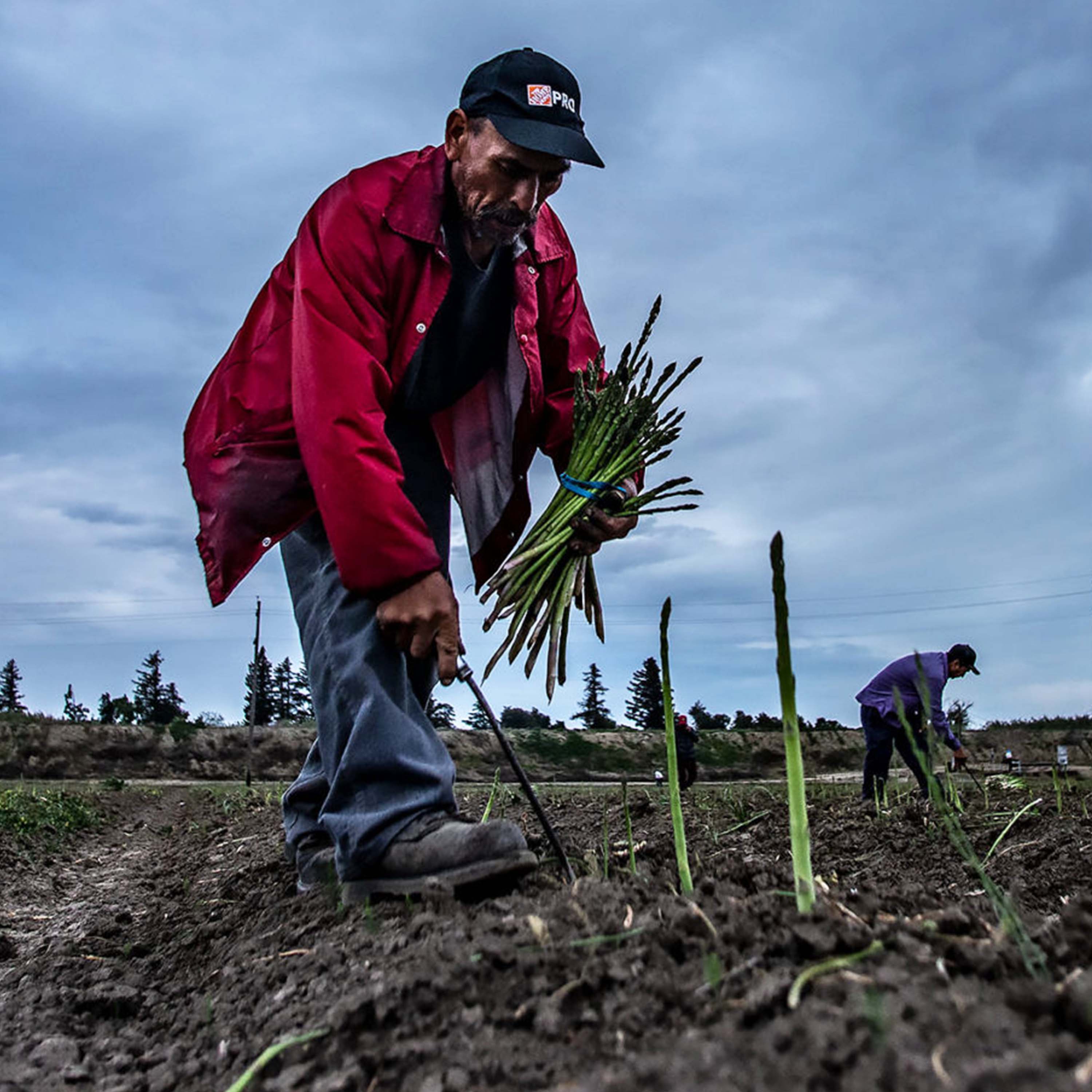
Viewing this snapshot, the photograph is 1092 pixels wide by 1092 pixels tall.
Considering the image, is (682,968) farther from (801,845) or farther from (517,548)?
(517,548)

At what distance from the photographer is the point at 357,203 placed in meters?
2.56

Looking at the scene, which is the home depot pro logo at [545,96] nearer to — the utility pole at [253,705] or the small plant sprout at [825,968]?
the small plant sprout at [825,968]

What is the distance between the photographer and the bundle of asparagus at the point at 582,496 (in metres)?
2.83

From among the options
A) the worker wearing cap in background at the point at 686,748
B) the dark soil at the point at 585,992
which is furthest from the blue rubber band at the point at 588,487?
the worker wearing cap in background at the point at 686,748

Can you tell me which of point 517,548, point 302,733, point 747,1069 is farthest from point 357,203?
point 302,733

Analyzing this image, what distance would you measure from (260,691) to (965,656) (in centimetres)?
2523

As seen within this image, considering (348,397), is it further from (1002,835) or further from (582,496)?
(1002,835)

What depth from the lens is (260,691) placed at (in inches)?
1176

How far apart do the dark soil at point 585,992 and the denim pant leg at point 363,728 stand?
198mm

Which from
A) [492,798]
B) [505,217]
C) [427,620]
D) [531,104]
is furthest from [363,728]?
[531,104]

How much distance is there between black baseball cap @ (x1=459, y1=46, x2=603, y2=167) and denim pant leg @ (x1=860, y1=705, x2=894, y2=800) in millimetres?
5711

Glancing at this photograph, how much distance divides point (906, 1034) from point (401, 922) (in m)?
1.21

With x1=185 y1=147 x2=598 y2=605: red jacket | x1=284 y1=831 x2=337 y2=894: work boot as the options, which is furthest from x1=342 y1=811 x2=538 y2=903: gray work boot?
x1=185 y1=147 x2=598 y2=605: red jacket

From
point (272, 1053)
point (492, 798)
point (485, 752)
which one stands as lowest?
point (272, 1053)
